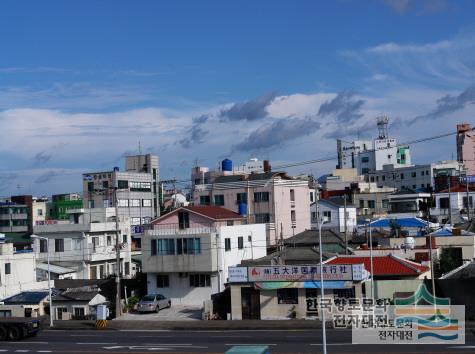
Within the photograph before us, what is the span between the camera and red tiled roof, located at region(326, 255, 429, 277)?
44.0 meters

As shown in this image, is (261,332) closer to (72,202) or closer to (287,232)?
(287,232)

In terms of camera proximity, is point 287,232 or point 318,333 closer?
point 318,333

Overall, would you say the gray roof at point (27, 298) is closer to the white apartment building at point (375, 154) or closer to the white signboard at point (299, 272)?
Result: the white signboard at point (299, 272)

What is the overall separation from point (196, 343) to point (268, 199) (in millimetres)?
39943

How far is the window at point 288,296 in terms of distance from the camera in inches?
1683

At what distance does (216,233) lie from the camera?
2005 inches

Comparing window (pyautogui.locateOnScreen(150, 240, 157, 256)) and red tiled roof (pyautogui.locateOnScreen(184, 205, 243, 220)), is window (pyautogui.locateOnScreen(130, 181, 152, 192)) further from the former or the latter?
window (pyautogui.locateOnScreen(150, 240, 157, 256))

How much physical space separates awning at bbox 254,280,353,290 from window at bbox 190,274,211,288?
26.3 feet

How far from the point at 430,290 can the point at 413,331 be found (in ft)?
33.1

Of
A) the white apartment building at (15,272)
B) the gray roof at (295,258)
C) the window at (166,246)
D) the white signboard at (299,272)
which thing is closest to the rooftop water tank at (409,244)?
the gray roof at (295,258)

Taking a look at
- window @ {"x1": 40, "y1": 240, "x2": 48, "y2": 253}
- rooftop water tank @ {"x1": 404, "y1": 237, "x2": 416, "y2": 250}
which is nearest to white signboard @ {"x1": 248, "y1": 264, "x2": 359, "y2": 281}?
rooftop water tank @ {"x1": 404, "y1": 237, "x2": 416, "y2": 250}

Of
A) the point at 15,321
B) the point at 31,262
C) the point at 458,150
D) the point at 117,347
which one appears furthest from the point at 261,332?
the point at 458,150

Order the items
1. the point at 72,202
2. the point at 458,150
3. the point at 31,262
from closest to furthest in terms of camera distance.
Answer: the point at 31,262, the point at 72,202, the point at 458,150

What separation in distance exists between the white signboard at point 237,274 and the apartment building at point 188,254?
21.4 feet
